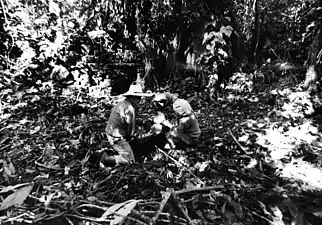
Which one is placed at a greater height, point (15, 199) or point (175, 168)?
point (15, 199)

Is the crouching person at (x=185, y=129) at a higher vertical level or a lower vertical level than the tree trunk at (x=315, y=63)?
lower

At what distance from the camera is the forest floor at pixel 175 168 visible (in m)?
1.84

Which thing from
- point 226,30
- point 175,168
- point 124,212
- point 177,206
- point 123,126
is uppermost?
point 226,30

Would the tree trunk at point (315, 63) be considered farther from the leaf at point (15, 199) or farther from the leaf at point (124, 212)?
the leaf at point (15, 199)

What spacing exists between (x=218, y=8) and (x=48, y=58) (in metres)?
4.81

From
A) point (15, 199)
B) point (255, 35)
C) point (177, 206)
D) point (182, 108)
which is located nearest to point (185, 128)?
point (182, 108)

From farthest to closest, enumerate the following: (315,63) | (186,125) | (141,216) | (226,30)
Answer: (226,30) < (315,63) < (186,125) < (141,216)

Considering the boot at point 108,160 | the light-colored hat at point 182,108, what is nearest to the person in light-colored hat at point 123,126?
the boot at point 108,160

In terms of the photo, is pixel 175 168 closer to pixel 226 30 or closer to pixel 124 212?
pixel 124 212

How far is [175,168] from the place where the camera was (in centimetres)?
314

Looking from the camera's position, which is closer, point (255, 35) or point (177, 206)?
point (177, 206)

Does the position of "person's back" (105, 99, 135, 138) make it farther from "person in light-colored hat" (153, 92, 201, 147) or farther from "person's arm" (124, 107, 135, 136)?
"person in light-colored hat" (153, 92, 201, 147)

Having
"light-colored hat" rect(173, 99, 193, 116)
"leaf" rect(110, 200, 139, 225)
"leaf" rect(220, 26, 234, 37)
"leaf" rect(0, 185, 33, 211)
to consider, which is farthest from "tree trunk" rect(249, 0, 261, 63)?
"leaf" rect(0, 185, 33, 211)

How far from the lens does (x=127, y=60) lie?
7680 mm
